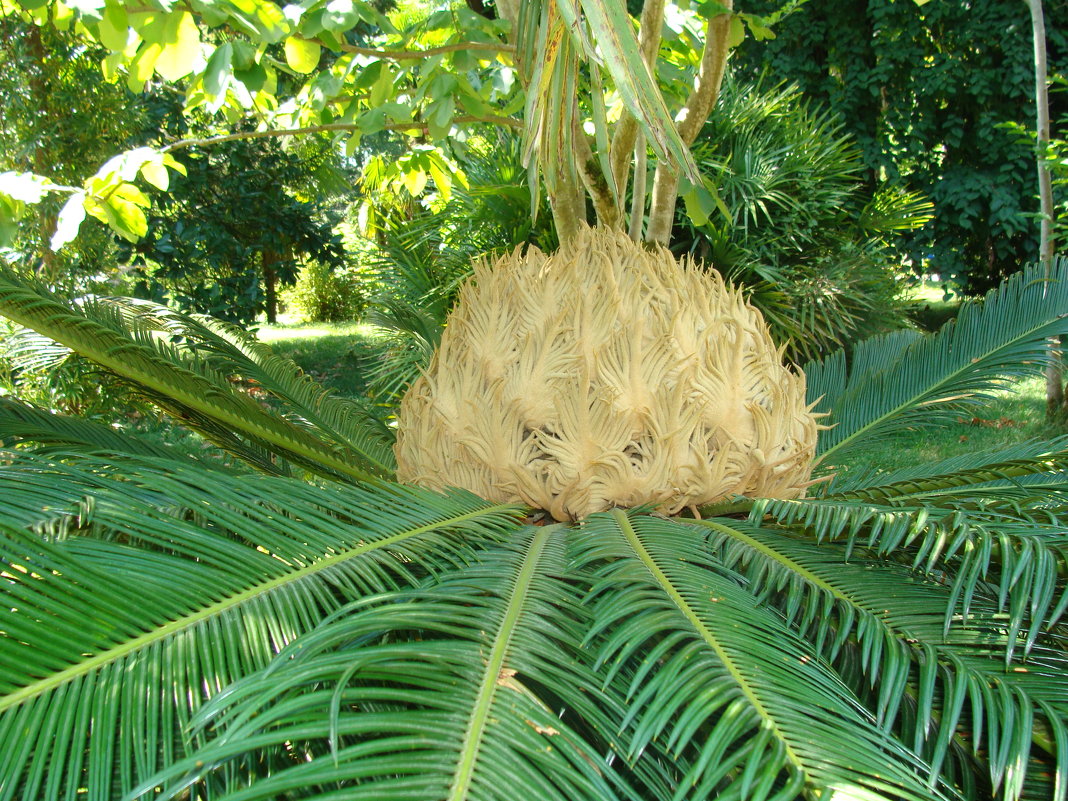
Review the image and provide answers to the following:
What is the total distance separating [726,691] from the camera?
0.83m

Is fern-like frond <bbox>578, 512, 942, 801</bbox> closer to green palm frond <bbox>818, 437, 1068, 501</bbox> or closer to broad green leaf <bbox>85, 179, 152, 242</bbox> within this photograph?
green palm frond <bbox>818, 437, 1068, 501</bbox>

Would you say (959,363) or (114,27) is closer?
(114,27)

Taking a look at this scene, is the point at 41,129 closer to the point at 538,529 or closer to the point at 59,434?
the point at 59,434

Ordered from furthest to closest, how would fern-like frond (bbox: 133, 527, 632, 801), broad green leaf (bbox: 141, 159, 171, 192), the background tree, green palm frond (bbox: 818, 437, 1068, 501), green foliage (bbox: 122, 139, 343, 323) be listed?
green foliage (bbox: 122, 139, 343, 323), the background tree, broad green leaf (bbox: 141, 159, 171, 192), green palm frond (bbox: 818, 437, 1068, 501), fern-like frond (bbox: 133, 527, 632, 801)

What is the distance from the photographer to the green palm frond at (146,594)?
81 centimetres

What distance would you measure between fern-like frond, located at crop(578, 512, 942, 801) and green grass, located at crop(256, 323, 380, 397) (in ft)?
15.5

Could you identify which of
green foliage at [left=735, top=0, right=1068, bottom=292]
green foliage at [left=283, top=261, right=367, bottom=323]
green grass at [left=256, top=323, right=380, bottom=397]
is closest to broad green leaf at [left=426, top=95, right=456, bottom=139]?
green grass at [left=256, top=323, right=380, bottom=397]

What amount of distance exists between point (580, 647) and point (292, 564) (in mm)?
472

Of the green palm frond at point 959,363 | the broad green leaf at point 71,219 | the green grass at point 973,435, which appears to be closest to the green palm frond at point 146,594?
the broad green leaf at point 71,219

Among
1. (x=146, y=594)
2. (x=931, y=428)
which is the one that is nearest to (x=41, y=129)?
(x=146, y=594)

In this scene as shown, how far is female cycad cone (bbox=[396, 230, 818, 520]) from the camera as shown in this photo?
1.62m

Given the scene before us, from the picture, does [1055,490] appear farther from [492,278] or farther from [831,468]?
[492,278]

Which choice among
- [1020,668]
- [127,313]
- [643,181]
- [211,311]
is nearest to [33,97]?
[211,311]

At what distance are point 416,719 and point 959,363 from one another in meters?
2.24
